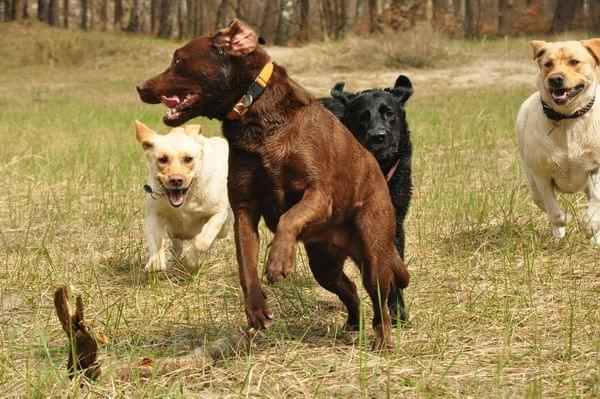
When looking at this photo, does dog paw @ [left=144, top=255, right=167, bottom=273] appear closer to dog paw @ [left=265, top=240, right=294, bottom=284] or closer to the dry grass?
the dry grass

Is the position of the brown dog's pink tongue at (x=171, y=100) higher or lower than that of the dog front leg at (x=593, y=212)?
higher

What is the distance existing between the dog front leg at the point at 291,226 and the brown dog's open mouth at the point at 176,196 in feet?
7.67

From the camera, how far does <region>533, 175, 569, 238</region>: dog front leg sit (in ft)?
24.1

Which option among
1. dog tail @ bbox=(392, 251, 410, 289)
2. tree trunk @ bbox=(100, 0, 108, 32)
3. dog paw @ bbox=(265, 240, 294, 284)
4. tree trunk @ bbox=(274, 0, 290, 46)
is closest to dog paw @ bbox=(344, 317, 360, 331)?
dog tail @ bbox=(392, 251, 410, 289)

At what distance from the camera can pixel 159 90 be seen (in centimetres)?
490

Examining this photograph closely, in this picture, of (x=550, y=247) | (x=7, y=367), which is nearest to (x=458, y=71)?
(x=550, y=247)

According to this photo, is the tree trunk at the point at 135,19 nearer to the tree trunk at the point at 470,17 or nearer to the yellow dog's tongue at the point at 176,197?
the tree trunk at the point at 470,17

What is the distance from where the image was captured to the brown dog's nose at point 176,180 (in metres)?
6.83

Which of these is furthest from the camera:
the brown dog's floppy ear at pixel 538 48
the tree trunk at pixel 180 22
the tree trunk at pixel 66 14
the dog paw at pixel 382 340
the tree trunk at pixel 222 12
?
the tree trunk at pixel 66 14

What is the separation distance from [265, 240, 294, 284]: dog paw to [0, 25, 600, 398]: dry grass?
1.28ft

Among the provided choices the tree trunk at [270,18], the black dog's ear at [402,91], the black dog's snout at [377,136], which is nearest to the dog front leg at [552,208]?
the black dog's ear at [402,91]

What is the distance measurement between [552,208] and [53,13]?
28.2 metres

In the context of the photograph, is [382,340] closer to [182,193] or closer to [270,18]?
[182,193]

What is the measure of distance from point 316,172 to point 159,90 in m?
0.84
